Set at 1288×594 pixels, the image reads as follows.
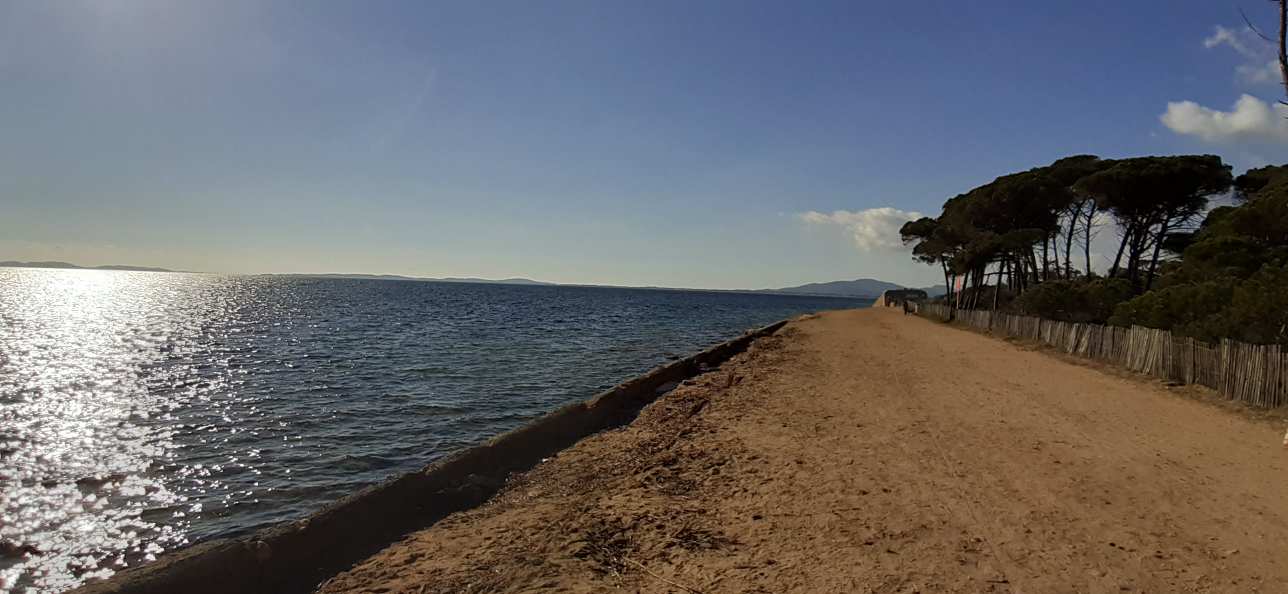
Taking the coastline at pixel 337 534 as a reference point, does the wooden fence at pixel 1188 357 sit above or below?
above

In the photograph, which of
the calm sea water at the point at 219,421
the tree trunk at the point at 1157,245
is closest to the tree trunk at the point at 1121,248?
the tree trunk at the point at 1157,245

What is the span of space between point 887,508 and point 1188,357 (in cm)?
1202

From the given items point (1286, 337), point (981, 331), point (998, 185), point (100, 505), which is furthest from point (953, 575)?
point (998, 185)

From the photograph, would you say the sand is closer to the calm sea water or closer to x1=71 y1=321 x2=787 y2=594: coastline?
x1=71 y1=321 x2=787 y2=594: coastline

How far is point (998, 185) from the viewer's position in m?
43.2

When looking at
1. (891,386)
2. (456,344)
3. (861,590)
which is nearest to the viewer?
(861,590)

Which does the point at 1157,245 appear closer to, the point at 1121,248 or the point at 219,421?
the point at 1121,248

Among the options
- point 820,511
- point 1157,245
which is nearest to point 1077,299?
point 1157,245

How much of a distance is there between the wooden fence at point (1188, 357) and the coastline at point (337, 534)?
40.8 feet

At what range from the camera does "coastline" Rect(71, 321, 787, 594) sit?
6.12 metres

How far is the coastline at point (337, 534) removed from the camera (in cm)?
612

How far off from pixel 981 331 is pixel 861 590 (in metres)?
33.2

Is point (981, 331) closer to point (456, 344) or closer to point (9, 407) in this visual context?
point (456, 344)

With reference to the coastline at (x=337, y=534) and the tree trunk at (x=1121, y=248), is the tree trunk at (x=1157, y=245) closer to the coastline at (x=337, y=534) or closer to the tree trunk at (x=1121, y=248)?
the tree trunk at (x=1121, y=248)
